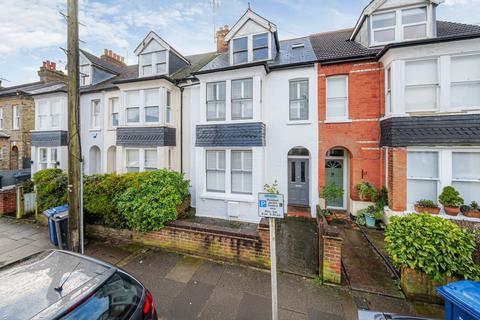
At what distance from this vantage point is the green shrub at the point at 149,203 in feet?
19.0

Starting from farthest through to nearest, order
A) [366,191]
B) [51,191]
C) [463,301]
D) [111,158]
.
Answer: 1. [111,158]
2. [366,191]
3. [51,191]
4. [463,301]

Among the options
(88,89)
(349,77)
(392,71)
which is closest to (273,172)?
(349,77)

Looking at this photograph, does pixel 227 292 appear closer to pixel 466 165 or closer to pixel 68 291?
pixel 68 291

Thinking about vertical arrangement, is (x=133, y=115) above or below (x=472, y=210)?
above

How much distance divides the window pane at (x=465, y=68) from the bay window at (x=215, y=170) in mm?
8940

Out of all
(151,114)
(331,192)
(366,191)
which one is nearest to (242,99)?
(151,114)

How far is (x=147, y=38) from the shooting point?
11.4 meters

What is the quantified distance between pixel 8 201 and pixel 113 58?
41.1 feet

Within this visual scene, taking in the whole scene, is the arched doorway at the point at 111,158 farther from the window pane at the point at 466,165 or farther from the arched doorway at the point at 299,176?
the window pane at the point at 466,165

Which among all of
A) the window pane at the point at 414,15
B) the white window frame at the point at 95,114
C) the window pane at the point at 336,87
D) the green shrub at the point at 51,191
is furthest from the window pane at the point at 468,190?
the white window frame at the point at 95,114

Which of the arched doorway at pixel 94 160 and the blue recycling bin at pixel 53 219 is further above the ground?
the arched doorway at pixel 94 160

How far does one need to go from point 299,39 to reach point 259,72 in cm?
559

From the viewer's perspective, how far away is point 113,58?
1638 cm

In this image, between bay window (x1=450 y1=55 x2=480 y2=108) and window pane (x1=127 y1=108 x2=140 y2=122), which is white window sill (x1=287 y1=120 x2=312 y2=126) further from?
window pane (x1=127 y1=108 x2=140 y2=122)
